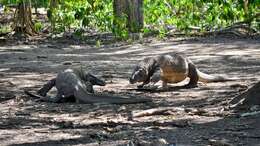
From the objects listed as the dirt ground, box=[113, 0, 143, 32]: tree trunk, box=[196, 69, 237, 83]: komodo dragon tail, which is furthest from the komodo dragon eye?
box=[113, 0, 143, 32]: tree trunk

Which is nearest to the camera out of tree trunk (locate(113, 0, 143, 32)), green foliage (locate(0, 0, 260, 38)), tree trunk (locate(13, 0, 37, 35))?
green foliage (locate(0, 0, 260, 38))

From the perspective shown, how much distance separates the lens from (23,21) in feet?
54.6

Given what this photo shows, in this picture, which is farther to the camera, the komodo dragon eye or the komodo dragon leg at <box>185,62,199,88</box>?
the komodo dragon leg at <box>185,62,199,88</box>

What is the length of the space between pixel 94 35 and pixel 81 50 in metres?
2.73

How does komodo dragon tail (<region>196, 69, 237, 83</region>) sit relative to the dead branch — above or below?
below

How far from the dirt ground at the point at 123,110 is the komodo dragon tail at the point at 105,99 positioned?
0.23 feet

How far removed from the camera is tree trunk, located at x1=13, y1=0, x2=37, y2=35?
653 inches

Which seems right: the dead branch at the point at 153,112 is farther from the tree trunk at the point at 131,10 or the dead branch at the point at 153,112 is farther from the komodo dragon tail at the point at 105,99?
the tree trunk at the point at 131,10

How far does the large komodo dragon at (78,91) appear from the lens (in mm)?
6141

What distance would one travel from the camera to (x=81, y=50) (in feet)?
44.3

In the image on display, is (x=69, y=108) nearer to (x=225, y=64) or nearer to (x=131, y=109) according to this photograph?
(x=131, y=109)

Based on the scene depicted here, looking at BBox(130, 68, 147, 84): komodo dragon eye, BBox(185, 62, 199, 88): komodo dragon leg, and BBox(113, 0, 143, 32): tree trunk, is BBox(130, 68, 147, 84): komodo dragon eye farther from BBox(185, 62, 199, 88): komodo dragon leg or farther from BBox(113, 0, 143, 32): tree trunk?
BBox(113, 0, 143, 32): tree trunk

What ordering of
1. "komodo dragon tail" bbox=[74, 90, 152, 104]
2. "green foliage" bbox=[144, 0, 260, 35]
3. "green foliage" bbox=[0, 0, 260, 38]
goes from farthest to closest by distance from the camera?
"green foliage" bbox=[144, 0, 260, 35]
"green foliage" bbox=[0, 0, 260, 38]
"komodo dragon tail" bbox=[74, 90, 152, 104]

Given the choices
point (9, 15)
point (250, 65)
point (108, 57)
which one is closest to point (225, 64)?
point (250, 65)
